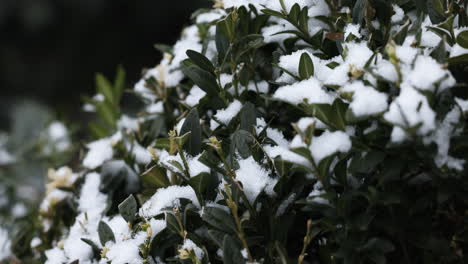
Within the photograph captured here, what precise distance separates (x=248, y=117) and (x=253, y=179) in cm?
15

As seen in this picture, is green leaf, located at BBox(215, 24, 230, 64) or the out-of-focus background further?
the out-of-focus background

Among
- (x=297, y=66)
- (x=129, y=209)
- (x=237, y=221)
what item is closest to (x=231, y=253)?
(x=237, y=221)

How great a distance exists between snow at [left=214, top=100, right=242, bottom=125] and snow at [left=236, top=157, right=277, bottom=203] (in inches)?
5.5

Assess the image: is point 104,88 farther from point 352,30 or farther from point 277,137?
point 352,30

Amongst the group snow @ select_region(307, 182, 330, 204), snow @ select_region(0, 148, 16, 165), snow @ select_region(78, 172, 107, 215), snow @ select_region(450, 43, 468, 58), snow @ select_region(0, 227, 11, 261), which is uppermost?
snow @ select_region(450, 43, 468, 58)

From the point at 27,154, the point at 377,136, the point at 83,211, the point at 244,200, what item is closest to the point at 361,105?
the point at 377,136

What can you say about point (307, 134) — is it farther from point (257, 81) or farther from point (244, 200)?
point (257, 81)

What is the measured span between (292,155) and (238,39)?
1.14 feet

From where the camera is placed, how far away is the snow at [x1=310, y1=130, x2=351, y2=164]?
89cm

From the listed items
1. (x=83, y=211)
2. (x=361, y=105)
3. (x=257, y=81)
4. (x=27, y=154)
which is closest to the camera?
(x=361, y=105)

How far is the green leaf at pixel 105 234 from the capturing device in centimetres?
111

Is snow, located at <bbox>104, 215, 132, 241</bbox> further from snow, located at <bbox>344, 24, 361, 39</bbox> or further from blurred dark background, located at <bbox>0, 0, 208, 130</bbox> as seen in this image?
blurred dark background, located at <bbox>0, 0, 208, 130</bbox>

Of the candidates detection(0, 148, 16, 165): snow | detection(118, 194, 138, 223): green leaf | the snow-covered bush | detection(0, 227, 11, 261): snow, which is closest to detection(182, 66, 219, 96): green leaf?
the snow-covered bush

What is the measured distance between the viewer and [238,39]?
117cm
